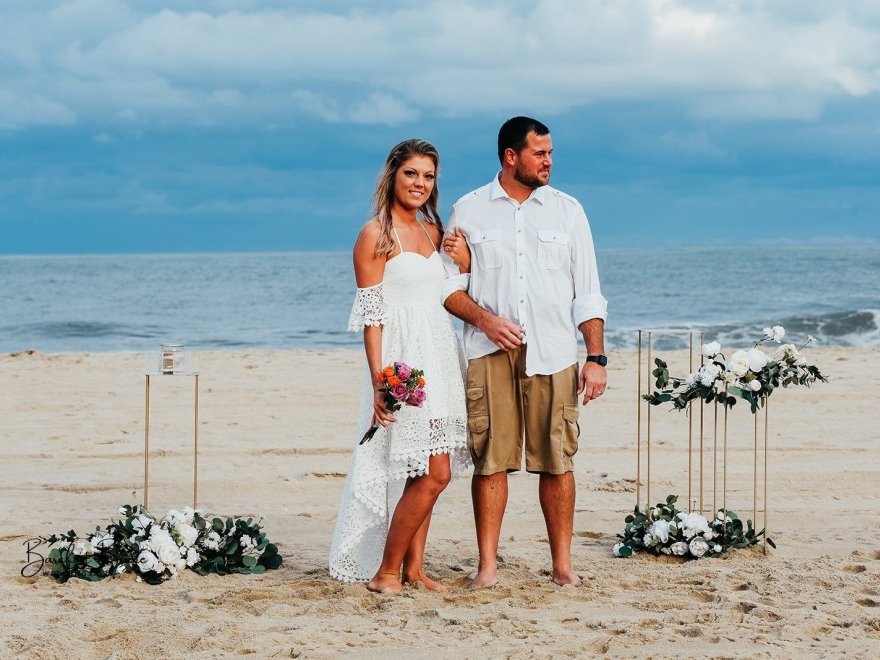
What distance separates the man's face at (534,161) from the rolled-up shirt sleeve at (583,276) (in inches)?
9.8

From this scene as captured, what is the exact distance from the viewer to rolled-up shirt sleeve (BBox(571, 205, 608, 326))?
185 inches

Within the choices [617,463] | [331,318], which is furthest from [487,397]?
[331,318]

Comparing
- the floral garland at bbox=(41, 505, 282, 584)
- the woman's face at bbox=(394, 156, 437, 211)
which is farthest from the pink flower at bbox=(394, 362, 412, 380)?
the floral garland at bbox=(41, 505, 282, 584)

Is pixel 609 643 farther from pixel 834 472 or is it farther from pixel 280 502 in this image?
pixel 834 472

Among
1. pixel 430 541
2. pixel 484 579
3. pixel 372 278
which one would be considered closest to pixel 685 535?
pixel 484 579

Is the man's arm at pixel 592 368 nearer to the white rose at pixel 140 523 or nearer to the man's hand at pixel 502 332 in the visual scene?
the man's hand at pixel 502 332

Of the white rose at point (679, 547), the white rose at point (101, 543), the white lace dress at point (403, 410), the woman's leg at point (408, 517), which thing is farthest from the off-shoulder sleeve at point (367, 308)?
the white rose at point (679, 547)

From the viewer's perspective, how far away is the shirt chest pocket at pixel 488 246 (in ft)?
15.4

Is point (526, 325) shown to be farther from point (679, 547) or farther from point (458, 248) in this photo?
point (679, 547)

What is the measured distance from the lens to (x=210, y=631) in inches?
161

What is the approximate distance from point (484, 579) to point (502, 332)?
3.71 ft

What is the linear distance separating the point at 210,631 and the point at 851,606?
103 inches

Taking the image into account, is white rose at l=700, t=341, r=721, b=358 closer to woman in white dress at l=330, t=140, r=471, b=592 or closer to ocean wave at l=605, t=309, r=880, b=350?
woman in white dress at l=330, t=140, r=471, b=592

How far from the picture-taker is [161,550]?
4.89 m
